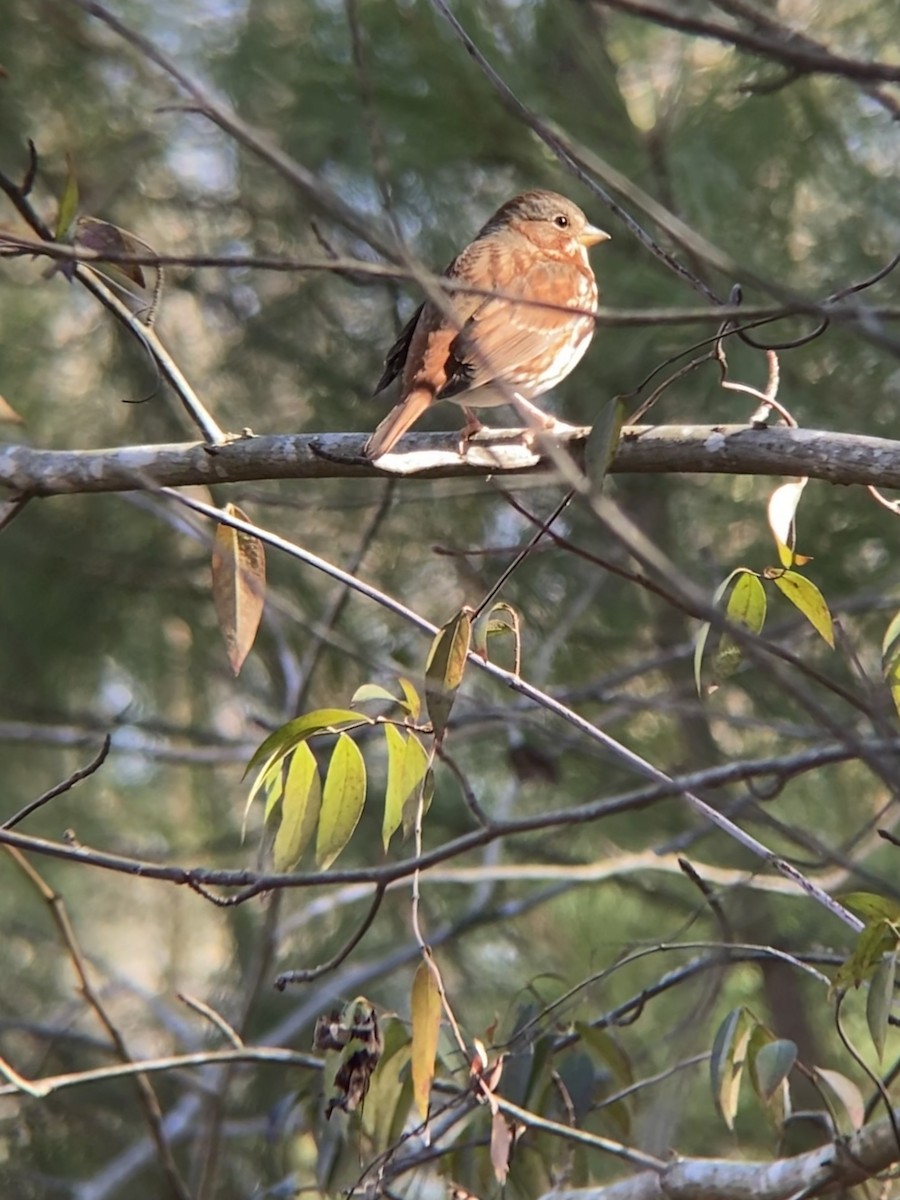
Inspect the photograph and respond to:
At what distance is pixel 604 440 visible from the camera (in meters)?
1.80

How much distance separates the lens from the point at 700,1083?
16.0 feet

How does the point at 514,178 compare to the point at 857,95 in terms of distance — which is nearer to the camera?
the point at 857,95

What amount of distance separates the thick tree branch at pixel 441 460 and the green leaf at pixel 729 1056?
29.9 inches

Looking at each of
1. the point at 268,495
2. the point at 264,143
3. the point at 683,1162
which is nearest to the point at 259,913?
the point at 268,495

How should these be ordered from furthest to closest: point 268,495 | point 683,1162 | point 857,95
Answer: point 268,495
point 857,95
point 683,1162

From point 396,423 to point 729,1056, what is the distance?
3.98ft

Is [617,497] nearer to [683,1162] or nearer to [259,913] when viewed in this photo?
[259,913]

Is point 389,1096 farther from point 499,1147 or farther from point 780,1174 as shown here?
point 780,1174

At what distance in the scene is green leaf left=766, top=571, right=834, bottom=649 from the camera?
6.68 feet

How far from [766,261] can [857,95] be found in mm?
498

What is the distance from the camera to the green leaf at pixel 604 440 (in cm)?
179

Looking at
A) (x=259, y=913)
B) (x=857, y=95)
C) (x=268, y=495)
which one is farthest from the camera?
(x=259, y=913)

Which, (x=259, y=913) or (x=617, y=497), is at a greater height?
(x=617, y=497)

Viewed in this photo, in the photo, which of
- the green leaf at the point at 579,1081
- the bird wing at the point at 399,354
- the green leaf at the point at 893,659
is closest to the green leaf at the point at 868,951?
the green leaf at the point at 893,659
